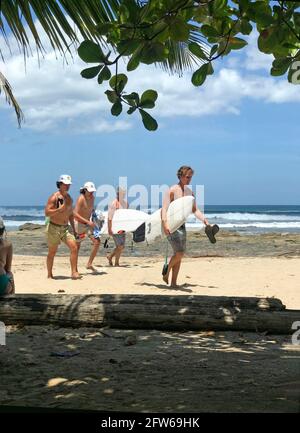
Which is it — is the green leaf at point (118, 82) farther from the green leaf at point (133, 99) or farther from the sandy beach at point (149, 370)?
the sandy beach at point (149, 370)

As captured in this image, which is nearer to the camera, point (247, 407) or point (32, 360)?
point (247, 407)

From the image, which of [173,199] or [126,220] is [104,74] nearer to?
[173,199]

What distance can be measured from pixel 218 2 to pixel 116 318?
326 centimetres

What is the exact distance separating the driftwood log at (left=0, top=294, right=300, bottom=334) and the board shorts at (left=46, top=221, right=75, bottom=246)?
3.76 meters

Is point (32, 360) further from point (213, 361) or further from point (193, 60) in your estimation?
point (193, 60)

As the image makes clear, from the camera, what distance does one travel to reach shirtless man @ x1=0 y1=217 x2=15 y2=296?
5672mm

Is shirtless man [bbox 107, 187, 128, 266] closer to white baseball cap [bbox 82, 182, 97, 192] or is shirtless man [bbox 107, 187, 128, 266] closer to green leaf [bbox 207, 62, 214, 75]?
white baseball cap [bbox 82, 182, 97, 192]

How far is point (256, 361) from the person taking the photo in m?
4.41

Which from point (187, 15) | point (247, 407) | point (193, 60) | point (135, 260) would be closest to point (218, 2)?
point (187, 15)

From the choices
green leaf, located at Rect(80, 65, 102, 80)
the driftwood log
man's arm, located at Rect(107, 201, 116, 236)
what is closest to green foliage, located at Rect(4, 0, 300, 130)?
green leaf, located at Rect(80, 65, 102, 80)

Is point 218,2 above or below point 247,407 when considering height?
above

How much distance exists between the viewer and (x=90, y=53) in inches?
98.5

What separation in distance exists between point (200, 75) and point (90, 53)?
62 cm

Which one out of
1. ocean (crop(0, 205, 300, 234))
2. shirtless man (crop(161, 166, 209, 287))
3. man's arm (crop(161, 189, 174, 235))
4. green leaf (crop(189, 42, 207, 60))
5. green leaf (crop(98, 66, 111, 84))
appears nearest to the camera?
green leaf (crop(98, 66, 111, 84))
